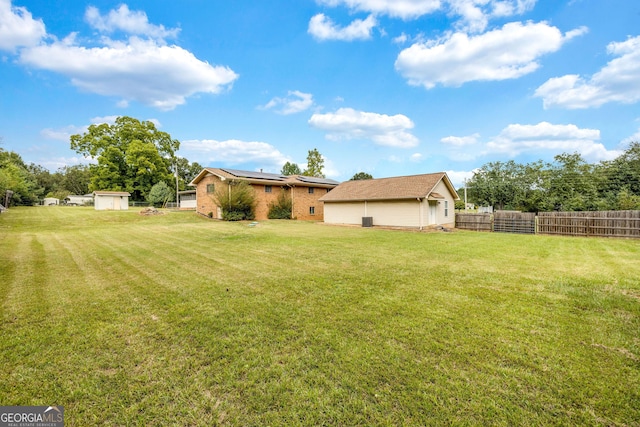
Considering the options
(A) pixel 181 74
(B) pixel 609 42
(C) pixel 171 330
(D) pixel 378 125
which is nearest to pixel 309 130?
(D) pixel 378 125

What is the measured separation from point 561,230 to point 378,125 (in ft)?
62.3

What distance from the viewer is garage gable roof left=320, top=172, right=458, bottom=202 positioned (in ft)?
63.0

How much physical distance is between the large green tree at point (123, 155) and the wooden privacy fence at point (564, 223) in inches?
1685

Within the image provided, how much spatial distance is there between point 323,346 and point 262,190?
907 inches

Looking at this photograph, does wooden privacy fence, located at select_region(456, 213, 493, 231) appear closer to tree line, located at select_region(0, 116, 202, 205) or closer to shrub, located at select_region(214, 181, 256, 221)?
shrub, located at select_region(214, 181, 256, 221)

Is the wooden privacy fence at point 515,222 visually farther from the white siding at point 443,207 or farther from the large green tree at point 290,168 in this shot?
the large green tree at point 290,168

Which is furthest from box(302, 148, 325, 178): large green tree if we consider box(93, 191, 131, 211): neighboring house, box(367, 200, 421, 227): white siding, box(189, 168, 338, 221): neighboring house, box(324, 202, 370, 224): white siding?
box(367, 200, 421, 227): white siding

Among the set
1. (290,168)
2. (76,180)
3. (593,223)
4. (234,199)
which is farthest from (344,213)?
(76,180)

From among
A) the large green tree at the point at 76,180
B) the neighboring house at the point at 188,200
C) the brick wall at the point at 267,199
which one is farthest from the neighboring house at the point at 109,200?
the large green tree at the point at 76,180

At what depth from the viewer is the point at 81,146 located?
40.1m

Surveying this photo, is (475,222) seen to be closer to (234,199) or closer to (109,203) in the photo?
(234,199)

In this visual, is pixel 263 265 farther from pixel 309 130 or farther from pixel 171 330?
pixel 309 130

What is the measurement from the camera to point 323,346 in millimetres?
3258

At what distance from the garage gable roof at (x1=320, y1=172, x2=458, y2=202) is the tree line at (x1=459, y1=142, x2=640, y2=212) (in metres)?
13.7
